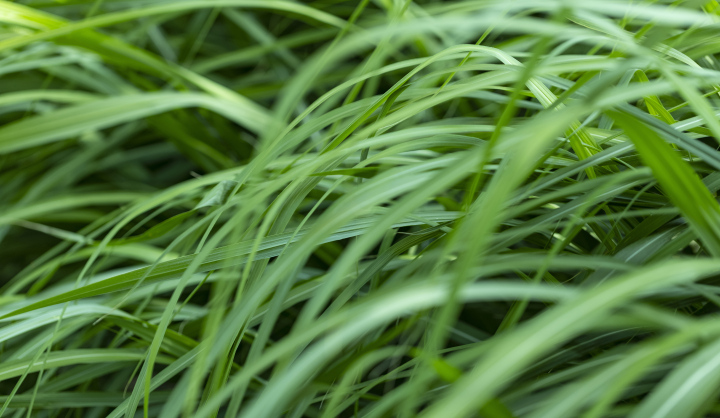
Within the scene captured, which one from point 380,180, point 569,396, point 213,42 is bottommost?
point 569,396

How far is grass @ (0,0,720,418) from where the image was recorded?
20cm

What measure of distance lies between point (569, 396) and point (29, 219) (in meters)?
0.65

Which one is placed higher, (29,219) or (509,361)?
(29,219)

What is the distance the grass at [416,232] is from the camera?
199 mm

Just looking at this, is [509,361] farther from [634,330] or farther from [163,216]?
[163,216]

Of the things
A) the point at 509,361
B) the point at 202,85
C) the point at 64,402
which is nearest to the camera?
the point at 509,361

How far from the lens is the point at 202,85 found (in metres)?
0.58

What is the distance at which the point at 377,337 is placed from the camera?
14.1 inches

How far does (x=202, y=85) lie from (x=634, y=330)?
0.47 metres

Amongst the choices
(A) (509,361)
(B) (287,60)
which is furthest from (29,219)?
→ (A) (509,361)

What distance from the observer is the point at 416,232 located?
0.35m

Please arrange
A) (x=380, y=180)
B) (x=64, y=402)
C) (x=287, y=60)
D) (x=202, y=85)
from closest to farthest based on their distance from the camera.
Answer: (x=380, y=180)
(x=64, y=402)
(x=202, y=85)
(x=287, y=60)

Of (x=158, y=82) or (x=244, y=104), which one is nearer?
(x=244, y=104)

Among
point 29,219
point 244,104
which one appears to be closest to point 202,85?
point 244,104
